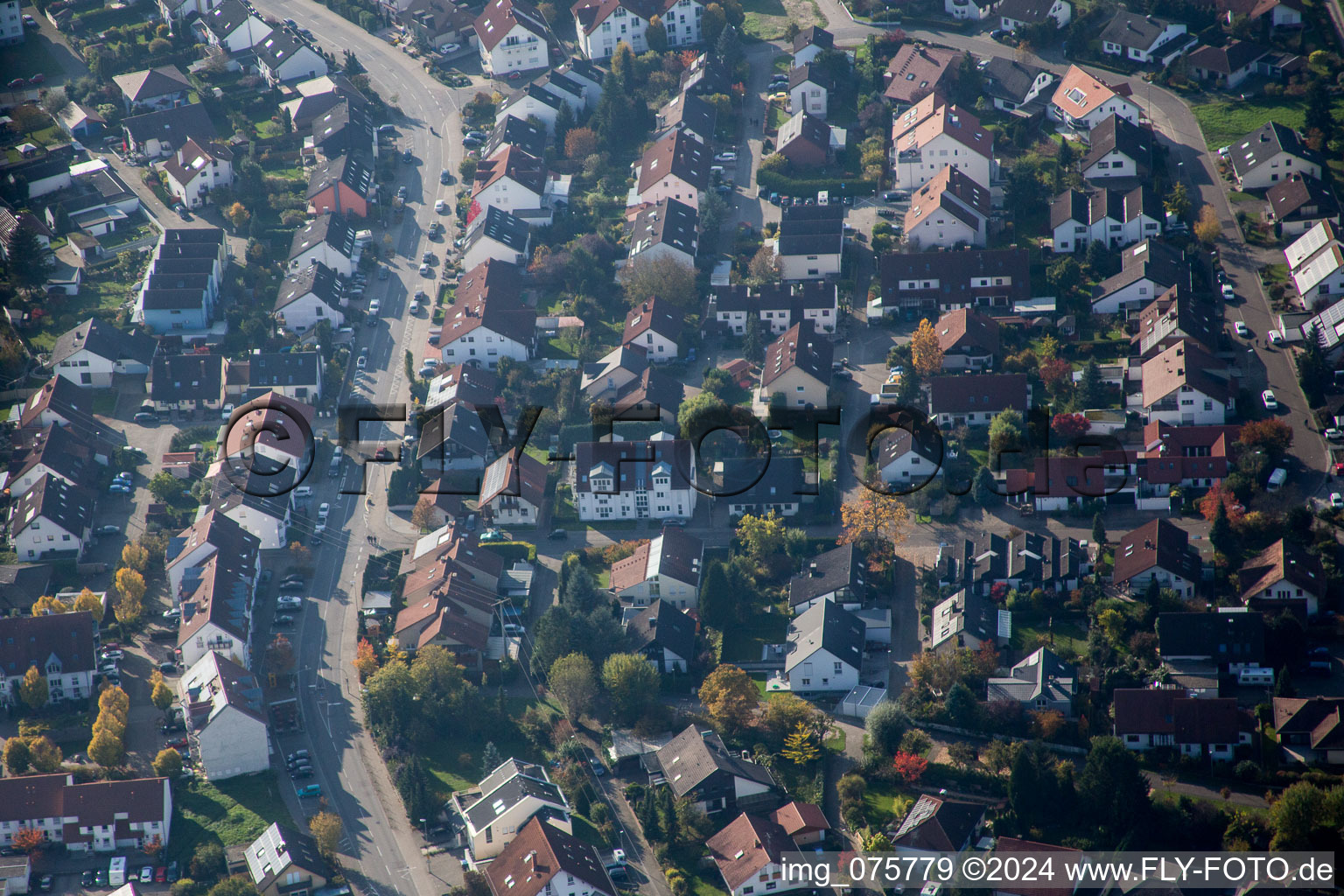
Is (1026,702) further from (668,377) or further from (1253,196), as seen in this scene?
(1253,196)

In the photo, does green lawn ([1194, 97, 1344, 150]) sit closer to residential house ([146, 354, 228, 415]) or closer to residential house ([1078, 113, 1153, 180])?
residential house ([1078, 113, 1153, 180])

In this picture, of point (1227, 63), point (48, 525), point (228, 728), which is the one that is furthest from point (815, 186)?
point (228, 728)

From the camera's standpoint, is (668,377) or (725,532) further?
(668,377)

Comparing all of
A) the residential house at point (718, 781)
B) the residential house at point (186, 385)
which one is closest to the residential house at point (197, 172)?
the residential house at point (186, 385)

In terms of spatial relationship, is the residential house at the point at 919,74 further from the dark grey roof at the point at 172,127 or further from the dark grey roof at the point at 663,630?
the dark grey roof at the point at 663,630

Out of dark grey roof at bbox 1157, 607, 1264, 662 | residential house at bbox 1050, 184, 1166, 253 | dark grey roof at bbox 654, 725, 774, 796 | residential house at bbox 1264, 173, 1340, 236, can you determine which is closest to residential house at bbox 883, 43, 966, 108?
residential house at bbox 1050, 184, 1166, 253

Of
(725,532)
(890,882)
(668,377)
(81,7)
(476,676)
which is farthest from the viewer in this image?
(81,7)

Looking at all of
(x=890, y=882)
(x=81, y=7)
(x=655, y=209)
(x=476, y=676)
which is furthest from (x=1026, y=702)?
(x=81, y=7)
